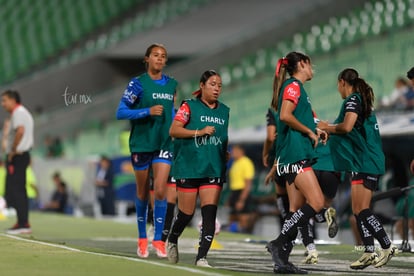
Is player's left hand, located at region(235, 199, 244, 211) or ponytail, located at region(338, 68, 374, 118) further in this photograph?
player's left hand, located at region(235, 199, 244, 211)

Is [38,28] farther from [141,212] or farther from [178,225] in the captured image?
[178,225]

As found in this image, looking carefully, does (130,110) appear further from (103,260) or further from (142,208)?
(103,260)

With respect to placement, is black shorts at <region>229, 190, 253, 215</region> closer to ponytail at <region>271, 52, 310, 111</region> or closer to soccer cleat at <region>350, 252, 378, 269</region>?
soccer cleat at <region>350, 252, 378, 269</region>

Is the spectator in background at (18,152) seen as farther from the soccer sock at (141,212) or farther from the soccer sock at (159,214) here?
the soccer sock at (159,214)

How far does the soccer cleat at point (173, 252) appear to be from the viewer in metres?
11.2

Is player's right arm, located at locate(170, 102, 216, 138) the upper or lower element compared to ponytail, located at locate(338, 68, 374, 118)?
lower

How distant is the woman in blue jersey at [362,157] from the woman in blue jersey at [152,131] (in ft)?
6.35

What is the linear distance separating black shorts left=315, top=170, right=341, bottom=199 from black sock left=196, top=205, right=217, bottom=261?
2.80m

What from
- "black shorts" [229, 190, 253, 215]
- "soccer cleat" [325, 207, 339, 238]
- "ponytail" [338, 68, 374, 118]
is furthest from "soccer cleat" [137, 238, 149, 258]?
"black shorts" [229, 190, 253, 215]

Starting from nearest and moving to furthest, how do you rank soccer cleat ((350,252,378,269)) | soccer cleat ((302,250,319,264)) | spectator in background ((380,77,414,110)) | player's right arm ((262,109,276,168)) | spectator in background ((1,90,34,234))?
soccer cleat ((350,252,378,269)) < soccer cleat ((302,250,319,264)) < player's right arm ((262,109,276,168)) < spectator in background ((1,90,34,234)) < spectator in background ((380,77,414,110))

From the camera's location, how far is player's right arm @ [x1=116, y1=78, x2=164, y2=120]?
40.6 feet

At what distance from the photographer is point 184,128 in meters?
11.2

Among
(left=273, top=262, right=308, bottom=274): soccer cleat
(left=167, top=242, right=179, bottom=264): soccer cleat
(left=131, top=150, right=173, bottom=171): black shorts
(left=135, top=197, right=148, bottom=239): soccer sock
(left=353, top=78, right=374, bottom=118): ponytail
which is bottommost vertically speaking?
(left=273, top=262, right=308, bottom=274): soccer cleat

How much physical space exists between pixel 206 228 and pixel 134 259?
0.77 m
